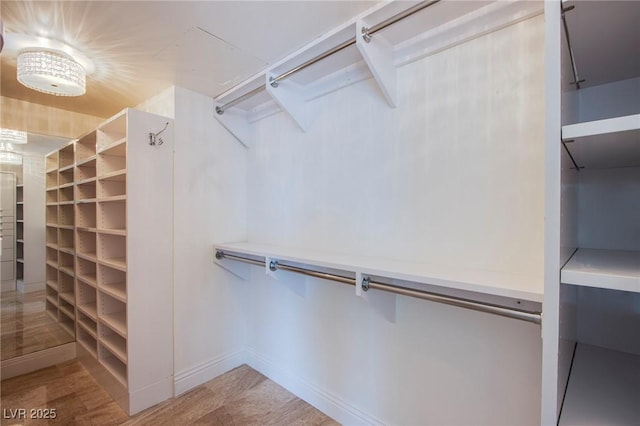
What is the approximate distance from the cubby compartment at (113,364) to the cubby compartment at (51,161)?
171 centimetres

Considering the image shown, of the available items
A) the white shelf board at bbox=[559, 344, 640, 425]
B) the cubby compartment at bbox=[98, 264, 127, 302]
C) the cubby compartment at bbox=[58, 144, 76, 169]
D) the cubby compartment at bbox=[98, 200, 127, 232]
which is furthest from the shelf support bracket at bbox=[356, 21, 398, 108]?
the cubby compartment at bbox=[58, 144, 76, 169]

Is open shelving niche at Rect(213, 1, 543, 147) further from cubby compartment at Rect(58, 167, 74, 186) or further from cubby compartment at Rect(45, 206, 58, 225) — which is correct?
cubby compartment at Rect(45, 206, 58, 225)

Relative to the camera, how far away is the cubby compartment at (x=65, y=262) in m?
2.77

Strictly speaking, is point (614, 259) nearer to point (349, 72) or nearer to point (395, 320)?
point (395, 320)

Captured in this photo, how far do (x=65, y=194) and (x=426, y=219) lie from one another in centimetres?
326

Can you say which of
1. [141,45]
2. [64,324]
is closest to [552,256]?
[141,45]

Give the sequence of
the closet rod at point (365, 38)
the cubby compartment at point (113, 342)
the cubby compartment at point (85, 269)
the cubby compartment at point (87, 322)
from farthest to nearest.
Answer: the cubby compartment at point (85, 269), the cubby compartment at point (87, 322), the cubby compartment at point (113, 342), the closet rod at point (365, 38)

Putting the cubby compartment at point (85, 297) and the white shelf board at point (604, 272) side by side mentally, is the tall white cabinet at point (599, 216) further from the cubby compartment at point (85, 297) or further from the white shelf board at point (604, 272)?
the cubby compartment at point (85, 297)

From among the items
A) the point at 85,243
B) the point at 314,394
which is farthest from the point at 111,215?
the point at 314,394

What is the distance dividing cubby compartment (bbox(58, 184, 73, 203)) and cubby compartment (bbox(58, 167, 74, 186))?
0.05 m

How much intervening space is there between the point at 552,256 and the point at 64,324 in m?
3.73

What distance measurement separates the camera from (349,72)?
1820 millimetres

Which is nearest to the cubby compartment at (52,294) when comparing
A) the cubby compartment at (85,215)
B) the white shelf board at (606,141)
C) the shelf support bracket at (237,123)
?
the cubby compartment at (85,215)

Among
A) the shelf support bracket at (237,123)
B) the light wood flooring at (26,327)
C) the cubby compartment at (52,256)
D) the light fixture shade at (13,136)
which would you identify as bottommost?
the light wood flooring at (26,327)
